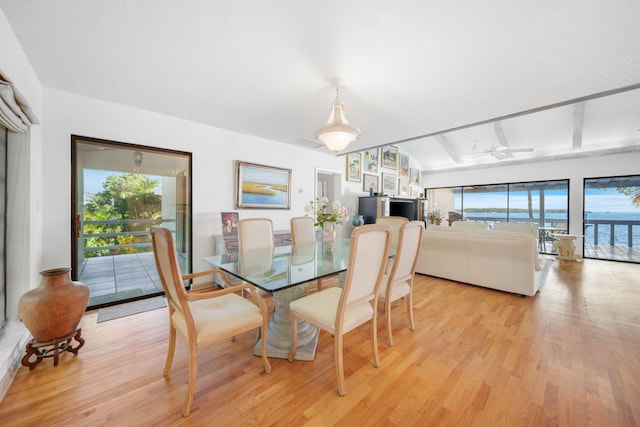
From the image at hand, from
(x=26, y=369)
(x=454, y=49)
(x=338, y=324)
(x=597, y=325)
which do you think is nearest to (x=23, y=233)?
(x=26, y=369)

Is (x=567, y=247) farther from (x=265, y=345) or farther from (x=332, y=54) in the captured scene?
(x=265, y=345)

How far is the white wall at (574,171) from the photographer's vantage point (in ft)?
17.0

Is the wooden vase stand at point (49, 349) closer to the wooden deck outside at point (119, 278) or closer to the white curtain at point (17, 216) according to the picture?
the white curtain at point (17, 216)

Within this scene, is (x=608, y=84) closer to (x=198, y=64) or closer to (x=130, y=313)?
(x=198, y=64)

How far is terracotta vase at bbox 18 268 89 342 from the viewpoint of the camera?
5.37ft

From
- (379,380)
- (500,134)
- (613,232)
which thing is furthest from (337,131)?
(613,232)

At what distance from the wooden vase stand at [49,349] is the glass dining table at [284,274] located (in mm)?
1123

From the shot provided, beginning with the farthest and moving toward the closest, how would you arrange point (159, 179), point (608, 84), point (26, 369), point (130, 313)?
point (159, 179) < point (130, 313) < point (608, 84) < point (26, 369)

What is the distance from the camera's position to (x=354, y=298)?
5.11 feet

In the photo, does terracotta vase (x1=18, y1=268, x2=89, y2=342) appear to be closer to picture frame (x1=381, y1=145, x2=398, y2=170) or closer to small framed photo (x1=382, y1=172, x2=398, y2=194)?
small framed photo (x1=382, y1=172, x2=398, y2=194)

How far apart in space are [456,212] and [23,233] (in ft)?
30.7

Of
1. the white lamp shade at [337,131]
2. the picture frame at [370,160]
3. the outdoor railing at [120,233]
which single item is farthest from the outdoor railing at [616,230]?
the outdoor railing at [120,233]

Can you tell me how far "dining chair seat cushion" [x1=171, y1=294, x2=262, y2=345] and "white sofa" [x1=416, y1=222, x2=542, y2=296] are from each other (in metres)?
3.23

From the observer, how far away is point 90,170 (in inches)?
112
